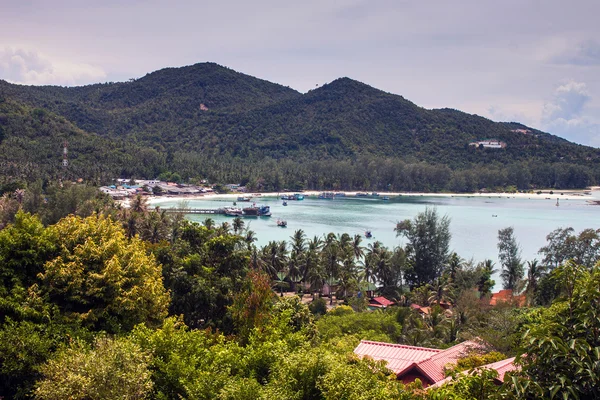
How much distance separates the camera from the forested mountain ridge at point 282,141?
343 ft

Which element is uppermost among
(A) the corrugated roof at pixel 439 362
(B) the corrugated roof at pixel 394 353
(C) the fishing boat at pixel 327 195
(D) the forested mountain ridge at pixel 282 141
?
(D) the forested mountain ridge at pixel 282 141

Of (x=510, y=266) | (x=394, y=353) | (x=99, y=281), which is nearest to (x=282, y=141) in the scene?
(x=510, y=266)

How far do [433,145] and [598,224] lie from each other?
8745 cm

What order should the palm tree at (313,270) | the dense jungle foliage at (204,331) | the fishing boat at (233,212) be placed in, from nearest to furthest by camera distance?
1. the dense jungle foliage at (204,331)
2. the palm tree at (313,270)
3. the fishing boat at (233,212)

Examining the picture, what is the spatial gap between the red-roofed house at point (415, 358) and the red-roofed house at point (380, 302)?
18010mm

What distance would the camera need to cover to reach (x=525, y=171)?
398 ft

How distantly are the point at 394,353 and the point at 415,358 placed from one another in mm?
673

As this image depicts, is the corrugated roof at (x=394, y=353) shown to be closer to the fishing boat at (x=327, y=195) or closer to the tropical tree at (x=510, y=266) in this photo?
the tropical tree at (x=510, y=266)

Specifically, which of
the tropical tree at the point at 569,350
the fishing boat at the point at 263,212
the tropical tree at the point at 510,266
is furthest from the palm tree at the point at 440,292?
the fishing boat at the point at 263,212

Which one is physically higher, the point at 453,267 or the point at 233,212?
the point at 233,212

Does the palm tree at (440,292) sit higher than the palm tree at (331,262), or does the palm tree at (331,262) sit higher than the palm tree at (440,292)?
the palm tree at (331,262)

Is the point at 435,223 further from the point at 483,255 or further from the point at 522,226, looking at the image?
the point at 522,226

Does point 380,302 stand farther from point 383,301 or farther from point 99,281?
point 99,281

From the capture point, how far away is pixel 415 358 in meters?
14.0
